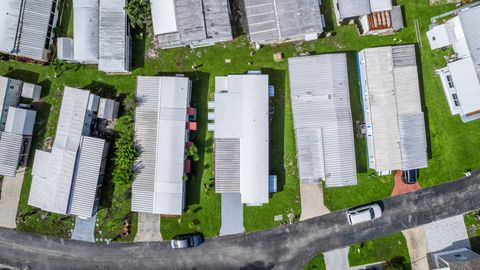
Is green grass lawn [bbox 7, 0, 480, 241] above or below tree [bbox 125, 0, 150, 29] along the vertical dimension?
below

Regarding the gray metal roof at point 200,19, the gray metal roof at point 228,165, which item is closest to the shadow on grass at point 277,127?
the gray metal roof at point 228,165

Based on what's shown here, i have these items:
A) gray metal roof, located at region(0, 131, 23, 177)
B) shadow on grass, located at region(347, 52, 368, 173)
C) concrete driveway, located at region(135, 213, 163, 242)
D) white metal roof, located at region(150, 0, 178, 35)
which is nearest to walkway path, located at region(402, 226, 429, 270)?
shadow on grass, located at region(347, 52, 368, 173)

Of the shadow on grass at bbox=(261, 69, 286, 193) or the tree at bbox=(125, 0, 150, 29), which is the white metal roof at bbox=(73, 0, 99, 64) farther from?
the shadow on grass at bbox=(261, 69, 286, 193)

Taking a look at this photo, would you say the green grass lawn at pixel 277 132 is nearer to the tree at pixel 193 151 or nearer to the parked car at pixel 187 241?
the parked car at pixel 187 241

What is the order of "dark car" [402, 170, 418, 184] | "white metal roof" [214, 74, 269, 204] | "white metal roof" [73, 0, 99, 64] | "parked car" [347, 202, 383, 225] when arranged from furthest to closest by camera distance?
"dark car" [402, 170, 418, 184]
"white metal roof" [73, 0, 99, 64]
"parked car" [347, 202, 383, 225]
"white metal roof" [214, 74, 269, 204]

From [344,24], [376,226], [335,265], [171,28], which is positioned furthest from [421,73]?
[171,28]

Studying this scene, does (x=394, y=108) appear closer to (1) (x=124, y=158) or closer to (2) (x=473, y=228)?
(2) (x=473, y=228)

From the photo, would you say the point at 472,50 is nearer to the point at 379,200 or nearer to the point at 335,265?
the point at 379,200
